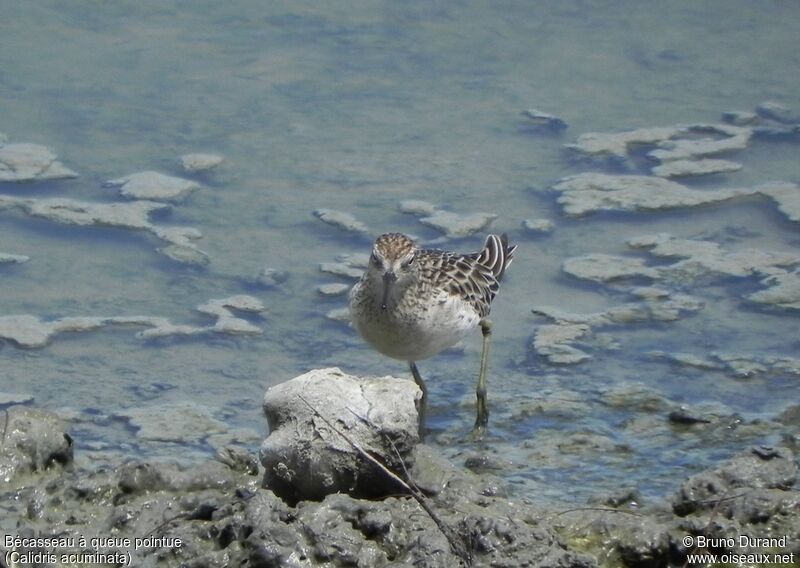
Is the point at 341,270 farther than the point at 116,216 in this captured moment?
No

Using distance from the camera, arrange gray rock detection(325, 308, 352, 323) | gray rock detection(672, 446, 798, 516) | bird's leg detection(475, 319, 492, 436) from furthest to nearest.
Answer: gray rock detection(325, 308, 352, 323), bird's leg detection(475, 319, 492, 436), gray rock detection(672, 446, 798, 516)

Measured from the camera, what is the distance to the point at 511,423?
8031mm

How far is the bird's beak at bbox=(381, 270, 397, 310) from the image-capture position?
25.4 feet

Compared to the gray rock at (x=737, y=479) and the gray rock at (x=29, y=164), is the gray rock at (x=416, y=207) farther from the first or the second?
the gray rock at (x=737, y=479)

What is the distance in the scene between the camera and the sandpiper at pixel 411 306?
7.83 metres

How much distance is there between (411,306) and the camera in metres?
7.86

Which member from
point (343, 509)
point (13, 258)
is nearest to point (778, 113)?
point (13, 258)

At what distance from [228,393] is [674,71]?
23.5 ft

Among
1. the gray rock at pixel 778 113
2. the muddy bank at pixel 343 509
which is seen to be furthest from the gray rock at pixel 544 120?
the muddy bank at pixel 343 509

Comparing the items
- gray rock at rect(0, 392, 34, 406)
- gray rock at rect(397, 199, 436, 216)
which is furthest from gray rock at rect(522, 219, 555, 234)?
gray rock at rect(0, 392, 34, 406)

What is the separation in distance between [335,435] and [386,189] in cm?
561

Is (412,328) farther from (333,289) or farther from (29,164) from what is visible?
(29,164)

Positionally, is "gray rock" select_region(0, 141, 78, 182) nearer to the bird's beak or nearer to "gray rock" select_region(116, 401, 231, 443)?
"gray rock" select_region(116, 401, 231, 443)

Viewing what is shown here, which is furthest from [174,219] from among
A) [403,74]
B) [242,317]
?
Result: [403,74]
